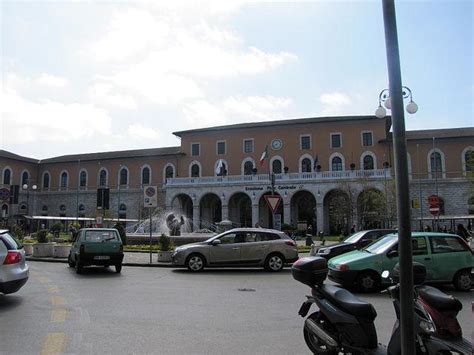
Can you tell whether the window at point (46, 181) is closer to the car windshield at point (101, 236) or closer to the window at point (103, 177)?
the window at point (103, 177)

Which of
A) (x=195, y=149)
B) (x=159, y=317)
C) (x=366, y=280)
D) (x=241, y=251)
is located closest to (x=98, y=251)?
(x=241, y=251)

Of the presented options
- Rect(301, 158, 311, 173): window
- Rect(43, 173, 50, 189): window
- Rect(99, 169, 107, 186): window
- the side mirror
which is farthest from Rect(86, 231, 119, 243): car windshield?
Rect(43, 173, 50, 189): window

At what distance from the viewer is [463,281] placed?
11.1 m

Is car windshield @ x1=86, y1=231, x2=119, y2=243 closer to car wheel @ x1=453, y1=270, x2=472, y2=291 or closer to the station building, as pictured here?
car wheel @ x1=453, y1=270, x2=472, y2=291

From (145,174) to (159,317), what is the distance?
5724cm

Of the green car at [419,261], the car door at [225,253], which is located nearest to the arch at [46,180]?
the car door at [225,253]

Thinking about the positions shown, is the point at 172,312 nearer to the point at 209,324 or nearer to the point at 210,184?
the point at 209,324

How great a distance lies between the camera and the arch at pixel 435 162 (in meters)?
50.4

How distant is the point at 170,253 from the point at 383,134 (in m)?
40.8

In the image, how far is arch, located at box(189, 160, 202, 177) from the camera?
60.2 meters

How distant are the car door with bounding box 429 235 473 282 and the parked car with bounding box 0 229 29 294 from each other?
945cm

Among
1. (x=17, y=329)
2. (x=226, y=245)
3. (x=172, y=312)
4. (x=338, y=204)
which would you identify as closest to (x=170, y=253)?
(x=226, y=245)

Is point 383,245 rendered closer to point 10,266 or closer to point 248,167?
point 10,266

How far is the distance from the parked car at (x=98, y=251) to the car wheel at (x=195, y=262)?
2283mm
